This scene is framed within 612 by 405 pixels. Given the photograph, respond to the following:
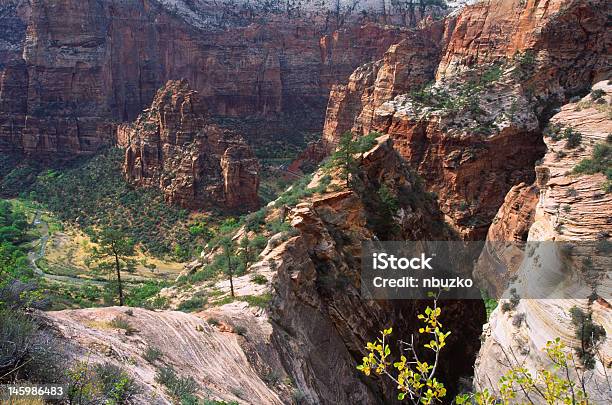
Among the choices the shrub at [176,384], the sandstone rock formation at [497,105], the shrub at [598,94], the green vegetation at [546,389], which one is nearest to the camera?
the green vegetation at [546,389]

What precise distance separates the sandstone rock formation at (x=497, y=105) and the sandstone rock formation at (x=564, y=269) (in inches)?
373

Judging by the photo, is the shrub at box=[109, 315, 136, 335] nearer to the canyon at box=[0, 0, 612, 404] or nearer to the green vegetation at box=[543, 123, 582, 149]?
the canyon at box=[0, 0, 612, 404]

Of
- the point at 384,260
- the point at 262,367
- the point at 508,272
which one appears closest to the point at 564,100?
the point at 508,272

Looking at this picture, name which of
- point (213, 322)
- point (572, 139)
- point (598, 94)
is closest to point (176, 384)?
point (213, 322)

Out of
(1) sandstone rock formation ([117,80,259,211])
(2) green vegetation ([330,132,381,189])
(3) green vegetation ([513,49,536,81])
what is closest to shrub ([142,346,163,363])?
(2) green vegetation ([330,132,381,189])

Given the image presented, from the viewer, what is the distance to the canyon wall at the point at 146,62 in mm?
72875

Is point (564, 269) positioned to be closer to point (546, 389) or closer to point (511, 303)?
point (511, 303)

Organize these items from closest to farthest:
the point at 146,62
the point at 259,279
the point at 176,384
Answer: the point at 176,384 < the point at 259,279 < the point at 146,62

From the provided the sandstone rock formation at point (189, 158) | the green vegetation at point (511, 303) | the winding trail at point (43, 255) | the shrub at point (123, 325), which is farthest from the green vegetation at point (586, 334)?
the sandstone rock formation at point (189, 158)

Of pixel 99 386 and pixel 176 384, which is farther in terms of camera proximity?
pixel 176 384

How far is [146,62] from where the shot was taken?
3452 inches

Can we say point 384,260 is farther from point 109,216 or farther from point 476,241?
point 109,216

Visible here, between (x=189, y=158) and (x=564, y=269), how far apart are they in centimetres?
3834

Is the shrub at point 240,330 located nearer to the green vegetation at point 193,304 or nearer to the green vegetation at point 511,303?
the green vegetation at point 193,304
